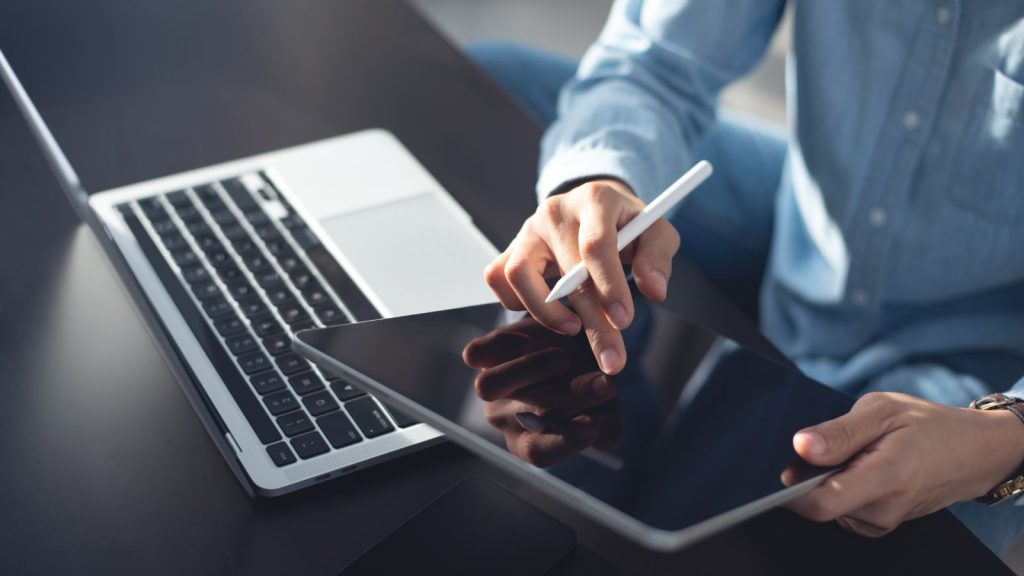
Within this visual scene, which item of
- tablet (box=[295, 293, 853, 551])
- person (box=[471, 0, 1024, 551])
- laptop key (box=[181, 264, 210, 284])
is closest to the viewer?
tablet (box=[295, 293, 853, 551])

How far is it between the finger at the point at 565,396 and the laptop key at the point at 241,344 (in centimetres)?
19

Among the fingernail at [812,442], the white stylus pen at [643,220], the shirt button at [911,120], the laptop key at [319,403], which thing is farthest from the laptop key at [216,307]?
the shirt button at [911,120]

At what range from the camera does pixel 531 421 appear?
49 cm

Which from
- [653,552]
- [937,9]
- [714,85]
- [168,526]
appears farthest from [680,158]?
[168,526]

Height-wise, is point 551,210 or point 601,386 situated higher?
point 551,210

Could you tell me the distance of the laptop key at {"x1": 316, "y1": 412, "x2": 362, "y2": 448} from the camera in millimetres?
543

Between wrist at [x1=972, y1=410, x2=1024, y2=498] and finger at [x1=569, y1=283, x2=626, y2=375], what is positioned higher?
finger at [x1=569, y1=283, x2=626, y2=375]

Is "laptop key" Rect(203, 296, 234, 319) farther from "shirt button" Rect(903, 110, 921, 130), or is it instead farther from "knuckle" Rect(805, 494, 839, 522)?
"shirt button" Rect(903, 110, 921, 130)

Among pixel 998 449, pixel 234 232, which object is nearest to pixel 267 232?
pixel 234 232

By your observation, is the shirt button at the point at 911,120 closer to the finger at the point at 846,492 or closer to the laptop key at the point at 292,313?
the finger at the point at 846,492

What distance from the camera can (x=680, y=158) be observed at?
0.86 metres

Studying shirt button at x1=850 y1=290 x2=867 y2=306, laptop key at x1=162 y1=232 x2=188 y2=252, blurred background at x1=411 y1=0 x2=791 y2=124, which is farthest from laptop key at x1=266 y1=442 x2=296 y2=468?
blurred background at x1=411 y1=0 x2=791 y2=124

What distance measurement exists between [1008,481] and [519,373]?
0.34 meters

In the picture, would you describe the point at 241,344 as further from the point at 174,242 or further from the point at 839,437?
the point at 839,437
